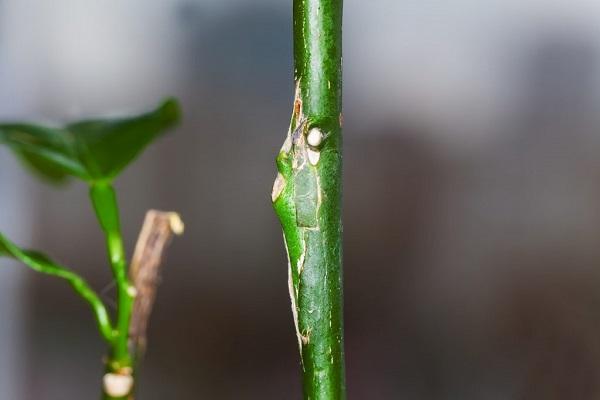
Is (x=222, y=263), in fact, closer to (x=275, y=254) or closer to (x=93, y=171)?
(x=275, y=254)

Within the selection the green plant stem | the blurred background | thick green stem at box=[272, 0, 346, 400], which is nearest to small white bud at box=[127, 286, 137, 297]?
the green plant stem

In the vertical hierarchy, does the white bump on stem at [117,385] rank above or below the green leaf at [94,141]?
below

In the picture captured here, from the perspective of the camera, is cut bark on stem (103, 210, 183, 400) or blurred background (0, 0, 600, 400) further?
blurred background (0, 0, 600, 400)

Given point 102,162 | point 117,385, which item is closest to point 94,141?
point 102,162

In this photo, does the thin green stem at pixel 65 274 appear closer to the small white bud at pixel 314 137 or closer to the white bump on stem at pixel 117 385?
the white bump on stem at pixel 117 385

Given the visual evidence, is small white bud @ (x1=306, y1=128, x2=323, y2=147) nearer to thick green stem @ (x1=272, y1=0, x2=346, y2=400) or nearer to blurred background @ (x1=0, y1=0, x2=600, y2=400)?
thick green stem @ (x1=272, y1=0, x2=346, y2=400)

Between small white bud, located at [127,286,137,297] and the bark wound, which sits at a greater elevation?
the bark wound

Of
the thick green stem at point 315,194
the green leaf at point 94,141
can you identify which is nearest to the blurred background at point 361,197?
the green leaf at point 94,141

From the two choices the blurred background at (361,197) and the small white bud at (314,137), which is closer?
the small white bud at (314,137)

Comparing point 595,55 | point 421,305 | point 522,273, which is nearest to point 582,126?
point 595,55
